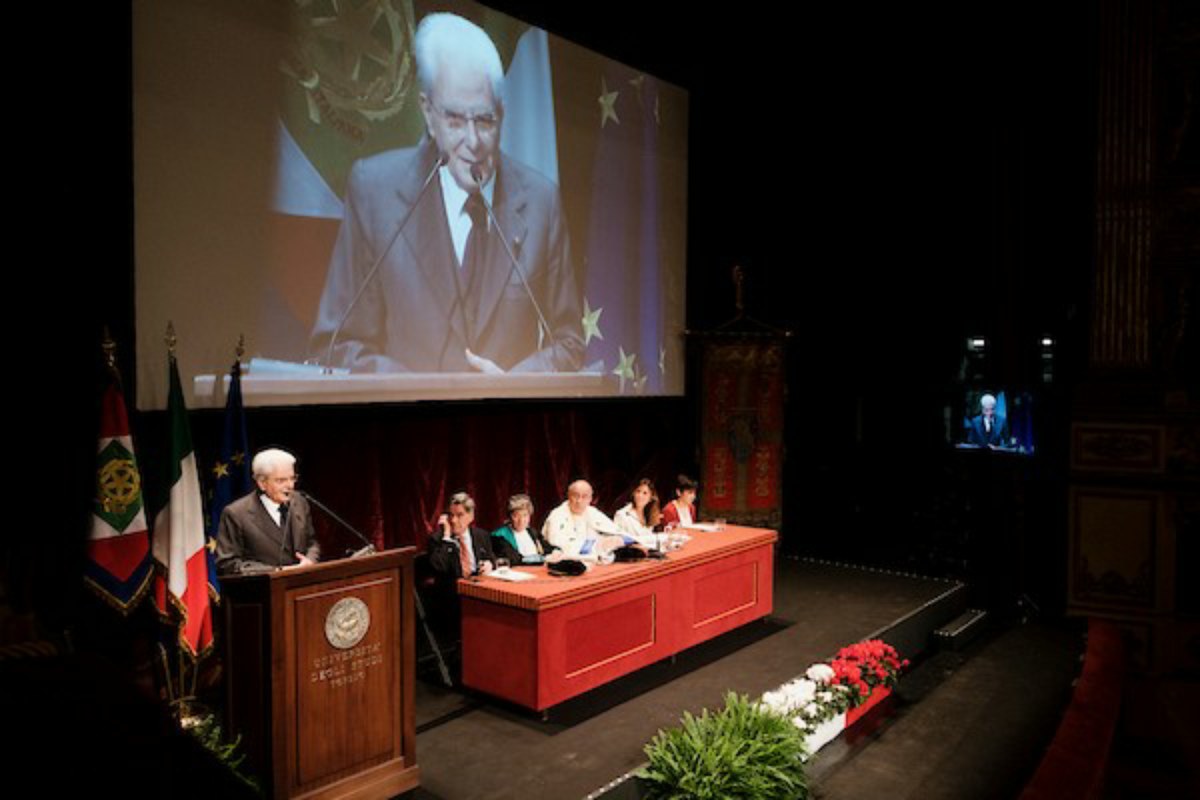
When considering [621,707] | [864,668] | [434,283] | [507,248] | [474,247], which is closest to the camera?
[621,707]

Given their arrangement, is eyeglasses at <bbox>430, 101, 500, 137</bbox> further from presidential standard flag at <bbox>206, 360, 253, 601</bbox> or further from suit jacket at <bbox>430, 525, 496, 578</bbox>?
suit jacket at <bbox>430, 525, 496, 578</bbox>

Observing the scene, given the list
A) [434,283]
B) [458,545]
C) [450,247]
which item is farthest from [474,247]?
[458,545]

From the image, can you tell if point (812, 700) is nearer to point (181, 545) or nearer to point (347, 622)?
point (347, 622)

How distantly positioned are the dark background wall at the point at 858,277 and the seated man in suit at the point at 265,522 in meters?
0.94

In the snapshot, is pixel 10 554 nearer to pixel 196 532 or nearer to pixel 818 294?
pixel 196 532

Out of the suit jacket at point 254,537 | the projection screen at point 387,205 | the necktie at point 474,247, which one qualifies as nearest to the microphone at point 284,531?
the suit jacket at point 254,537

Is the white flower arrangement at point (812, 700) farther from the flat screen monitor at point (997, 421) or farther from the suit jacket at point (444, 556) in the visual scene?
the flat screen monitor at point (997, 421)

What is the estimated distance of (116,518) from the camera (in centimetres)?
404

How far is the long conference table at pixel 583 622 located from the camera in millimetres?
4652

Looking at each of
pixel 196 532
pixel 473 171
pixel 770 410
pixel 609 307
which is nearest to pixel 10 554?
pixel 196 532

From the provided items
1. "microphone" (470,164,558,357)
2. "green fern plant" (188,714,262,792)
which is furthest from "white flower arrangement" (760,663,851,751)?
"microphone" (470,164,558,357)

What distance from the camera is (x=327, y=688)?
3584 millimetres

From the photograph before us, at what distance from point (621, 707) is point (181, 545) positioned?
2.35m

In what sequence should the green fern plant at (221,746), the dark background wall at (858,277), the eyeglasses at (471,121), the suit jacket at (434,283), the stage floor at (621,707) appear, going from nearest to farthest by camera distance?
the green fern plant at (221,746) < the stage floor at (621,707) < the suit jacket at (434,283) < the eyeglasses at (471,121) < the dark background wall at (858,277)
